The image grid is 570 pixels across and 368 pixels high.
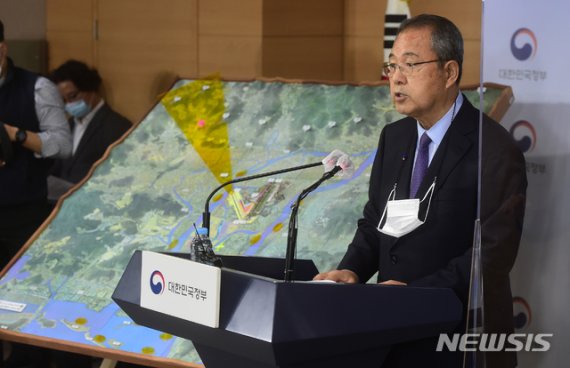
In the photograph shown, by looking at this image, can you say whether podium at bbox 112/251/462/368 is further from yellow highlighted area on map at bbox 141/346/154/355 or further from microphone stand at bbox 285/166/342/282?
yellow highlighted area on map at bbox 141/346/154/355

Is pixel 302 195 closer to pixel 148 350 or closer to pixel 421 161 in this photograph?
pixel 421 161

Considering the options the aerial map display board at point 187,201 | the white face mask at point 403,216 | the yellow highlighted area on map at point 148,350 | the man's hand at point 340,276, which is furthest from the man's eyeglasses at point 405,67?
the yellow highlighted area on map at point 148,350

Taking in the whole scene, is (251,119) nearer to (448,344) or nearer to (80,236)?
(80,236)

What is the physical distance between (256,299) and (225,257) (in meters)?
0.45

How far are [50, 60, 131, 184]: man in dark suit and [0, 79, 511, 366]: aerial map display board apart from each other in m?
1.19

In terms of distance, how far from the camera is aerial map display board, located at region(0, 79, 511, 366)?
146 inches

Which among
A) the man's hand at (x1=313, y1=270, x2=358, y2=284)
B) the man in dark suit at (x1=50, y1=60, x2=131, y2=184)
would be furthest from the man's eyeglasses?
the man in dark suit at (x1=50, y1=60, x2=131, y2=184)

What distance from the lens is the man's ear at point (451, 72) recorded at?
246 cm

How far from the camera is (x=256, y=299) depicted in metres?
1.98

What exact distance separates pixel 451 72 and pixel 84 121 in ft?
12.4

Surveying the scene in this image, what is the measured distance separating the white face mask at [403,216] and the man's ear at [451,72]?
263mm

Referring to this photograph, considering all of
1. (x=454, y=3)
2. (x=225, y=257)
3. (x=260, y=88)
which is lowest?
(x=225, y=257)

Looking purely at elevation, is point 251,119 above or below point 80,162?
above

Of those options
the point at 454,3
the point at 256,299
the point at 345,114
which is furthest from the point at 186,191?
the point at 454,3
